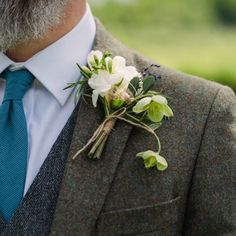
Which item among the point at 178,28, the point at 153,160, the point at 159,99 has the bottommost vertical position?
the point at 178,28

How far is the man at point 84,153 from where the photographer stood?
73.9 inches

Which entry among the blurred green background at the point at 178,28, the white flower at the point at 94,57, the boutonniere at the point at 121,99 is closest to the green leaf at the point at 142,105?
the boutonniere at the point at 121,99

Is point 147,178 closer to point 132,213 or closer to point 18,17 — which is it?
point 132,213

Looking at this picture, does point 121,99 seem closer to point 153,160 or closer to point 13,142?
point 153,160

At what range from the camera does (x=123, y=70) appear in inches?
76.8

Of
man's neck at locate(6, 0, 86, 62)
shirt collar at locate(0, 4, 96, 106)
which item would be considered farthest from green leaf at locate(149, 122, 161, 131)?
man's neck at locate(6, 0, 86, 62)

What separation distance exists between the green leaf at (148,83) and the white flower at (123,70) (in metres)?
0.03

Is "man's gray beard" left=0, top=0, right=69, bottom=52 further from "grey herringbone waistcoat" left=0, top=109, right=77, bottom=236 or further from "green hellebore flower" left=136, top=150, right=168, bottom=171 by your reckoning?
"green hellebore flower" left=136, top=150, right=168, bottom=171

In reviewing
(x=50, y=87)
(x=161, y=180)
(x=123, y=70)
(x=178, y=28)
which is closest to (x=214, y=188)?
(x=161, y=180)

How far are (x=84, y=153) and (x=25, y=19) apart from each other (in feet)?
1.14

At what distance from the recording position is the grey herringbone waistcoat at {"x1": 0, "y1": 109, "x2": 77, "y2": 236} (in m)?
1.87

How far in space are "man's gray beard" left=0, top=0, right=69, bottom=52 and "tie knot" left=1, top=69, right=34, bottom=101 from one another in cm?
6

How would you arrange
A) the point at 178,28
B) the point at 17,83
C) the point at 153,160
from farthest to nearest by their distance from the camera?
the point at 178,28
the point at 17,83
the point at 153,160

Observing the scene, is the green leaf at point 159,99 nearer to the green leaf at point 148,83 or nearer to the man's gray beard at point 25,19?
the green leaf at point 148,83
